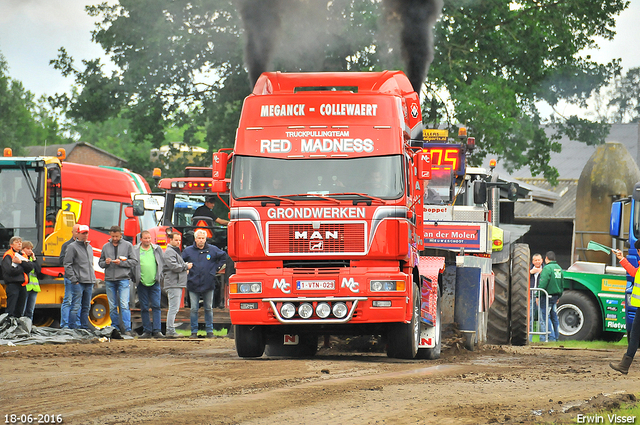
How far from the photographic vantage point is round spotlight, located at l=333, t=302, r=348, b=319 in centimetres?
1146

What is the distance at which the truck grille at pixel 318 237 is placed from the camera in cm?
1143

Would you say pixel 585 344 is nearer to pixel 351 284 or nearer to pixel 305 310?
pixel 351 284

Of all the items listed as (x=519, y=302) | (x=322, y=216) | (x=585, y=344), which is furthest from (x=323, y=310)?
(x=585, y=344)

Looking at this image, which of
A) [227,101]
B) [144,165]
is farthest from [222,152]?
[144,165]

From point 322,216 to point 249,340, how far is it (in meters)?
2.05

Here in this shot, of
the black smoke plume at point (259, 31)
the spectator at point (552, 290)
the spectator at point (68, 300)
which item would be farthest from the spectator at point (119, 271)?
the spectator at point (552, 290)

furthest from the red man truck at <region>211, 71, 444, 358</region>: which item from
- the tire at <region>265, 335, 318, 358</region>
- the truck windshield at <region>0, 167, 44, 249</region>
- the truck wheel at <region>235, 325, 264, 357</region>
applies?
the truck windshield at <region>0, 167, 44, 249</region>

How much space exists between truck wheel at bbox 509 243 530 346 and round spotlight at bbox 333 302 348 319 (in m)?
6.34

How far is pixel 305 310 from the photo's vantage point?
1150 cm

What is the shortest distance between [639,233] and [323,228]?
7189mm

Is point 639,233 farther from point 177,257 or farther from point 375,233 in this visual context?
point 177,257

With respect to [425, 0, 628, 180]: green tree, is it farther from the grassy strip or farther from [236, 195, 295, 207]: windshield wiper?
[236, 195, 295, 207]: windshield wiper

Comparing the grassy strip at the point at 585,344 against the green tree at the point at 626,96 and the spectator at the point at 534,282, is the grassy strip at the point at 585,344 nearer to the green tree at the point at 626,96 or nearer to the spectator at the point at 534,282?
the spectator at the point at 534,282

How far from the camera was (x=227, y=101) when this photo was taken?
105ft
